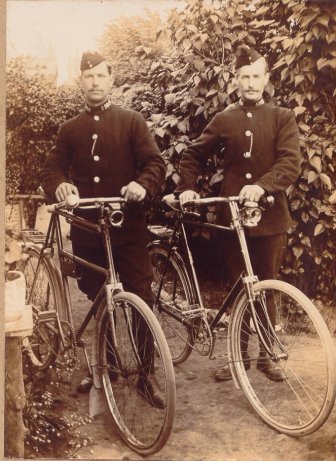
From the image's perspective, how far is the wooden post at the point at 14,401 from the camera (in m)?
2.36

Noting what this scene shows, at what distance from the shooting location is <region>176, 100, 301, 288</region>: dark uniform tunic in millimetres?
2357

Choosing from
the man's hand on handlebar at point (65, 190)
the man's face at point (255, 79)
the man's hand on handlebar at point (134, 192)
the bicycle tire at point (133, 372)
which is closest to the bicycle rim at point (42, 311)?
the bicycle tire at point (133, 372)

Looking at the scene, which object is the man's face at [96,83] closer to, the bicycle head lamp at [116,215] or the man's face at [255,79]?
the bicycle head lamp at [116,215]

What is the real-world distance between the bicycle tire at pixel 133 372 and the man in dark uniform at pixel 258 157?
0.43m

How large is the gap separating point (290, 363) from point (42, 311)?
1108 millimetres

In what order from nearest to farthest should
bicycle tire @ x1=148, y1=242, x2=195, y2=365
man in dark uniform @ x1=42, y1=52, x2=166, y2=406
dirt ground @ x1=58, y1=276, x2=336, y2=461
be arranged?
1. dirt ground @ x1=58, y1=276, x2=336, y2=461
2. man in dark uniform @ x1=42, y1=52, x2=166, y2=406
3. bicycle tire @ x1=148, y1=242, x2=195, y2=365

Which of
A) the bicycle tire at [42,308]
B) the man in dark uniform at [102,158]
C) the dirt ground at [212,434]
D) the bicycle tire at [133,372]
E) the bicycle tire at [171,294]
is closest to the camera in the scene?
the bicycle tire at [133,372]

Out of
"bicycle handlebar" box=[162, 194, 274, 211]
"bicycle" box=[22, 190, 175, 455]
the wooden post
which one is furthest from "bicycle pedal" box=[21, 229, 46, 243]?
"bicycle handlebar" box=[162, 194, 274, 211]

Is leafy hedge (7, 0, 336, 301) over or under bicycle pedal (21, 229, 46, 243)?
over

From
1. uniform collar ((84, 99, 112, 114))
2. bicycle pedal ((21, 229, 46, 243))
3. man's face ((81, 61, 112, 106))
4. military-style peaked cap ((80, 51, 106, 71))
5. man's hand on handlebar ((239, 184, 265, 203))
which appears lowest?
bicycle pedal ((21, 229, 46, 243))

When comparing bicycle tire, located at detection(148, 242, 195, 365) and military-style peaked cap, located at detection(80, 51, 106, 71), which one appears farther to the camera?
bicycle tire, located at detection(148, 242, 195, 365)

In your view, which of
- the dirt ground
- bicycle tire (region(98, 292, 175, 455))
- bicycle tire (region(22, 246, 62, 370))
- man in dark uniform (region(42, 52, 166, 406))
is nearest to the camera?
bicycle tire (region(98, 292, 175, 455))

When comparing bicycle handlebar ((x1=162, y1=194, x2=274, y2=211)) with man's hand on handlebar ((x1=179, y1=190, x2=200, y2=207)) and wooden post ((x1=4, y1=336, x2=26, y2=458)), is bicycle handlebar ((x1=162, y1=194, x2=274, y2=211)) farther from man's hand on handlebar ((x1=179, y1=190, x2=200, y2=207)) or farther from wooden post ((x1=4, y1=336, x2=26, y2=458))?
wooden post ((x1=4, y1=336, x2=26, y2=458))

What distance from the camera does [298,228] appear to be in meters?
2.48
